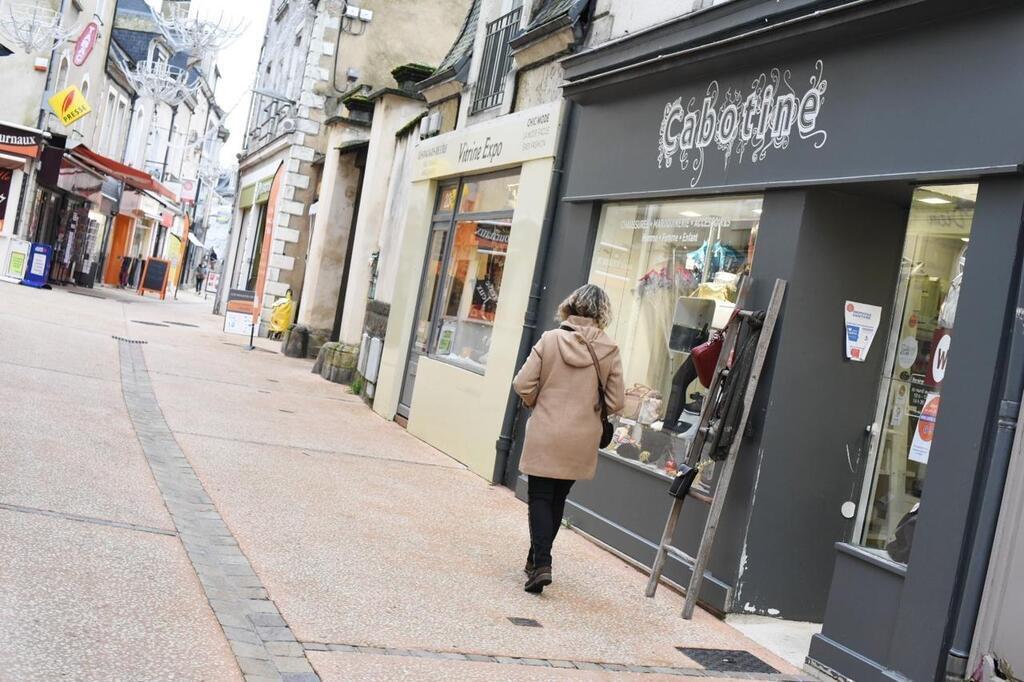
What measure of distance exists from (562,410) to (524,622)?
126 cm

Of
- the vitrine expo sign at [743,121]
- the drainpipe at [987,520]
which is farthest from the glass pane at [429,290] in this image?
the drainpipe at [987,520]

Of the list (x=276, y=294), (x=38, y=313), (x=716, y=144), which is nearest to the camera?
(x=716, y=144)

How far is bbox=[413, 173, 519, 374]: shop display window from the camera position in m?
11.0

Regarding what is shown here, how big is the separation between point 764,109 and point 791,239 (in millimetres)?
945

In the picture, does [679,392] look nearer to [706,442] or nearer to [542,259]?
[706,442]

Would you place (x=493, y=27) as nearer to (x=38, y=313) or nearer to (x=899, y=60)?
(x=899, y=60)

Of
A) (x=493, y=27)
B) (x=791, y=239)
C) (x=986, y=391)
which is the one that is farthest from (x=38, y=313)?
A: (x=986, y=391)

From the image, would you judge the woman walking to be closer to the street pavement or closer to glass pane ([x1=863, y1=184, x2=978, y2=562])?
the street pavement

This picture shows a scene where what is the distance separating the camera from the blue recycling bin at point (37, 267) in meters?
26.5

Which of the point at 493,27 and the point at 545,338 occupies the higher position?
the point at 493,27

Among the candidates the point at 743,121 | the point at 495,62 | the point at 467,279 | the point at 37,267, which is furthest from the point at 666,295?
the point at 37,267

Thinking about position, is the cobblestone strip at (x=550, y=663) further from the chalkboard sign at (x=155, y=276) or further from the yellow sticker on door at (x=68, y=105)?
the chalkboard sign at (x=155, y=276)

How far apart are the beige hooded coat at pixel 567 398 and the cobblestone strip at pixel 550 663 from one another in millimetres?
1394

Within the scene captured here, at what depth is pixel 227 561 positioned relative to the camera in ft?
18.6
